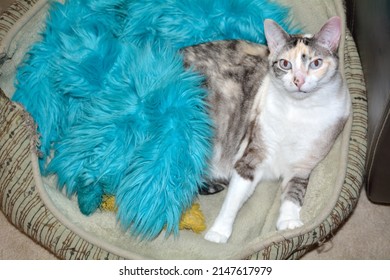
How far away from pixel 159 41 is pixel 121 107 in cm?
37

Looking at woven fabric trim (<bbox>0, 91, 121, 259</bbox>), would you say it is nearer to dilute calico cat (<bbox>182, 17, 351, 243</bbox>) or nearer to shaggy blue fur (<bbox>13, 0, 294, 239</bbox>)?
shaggy blue fur (<bbox>13, 0, 294, 239</bbox>)

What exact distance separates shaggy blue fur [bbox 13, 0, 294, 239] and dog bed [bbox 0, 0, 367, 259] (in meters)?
0.06

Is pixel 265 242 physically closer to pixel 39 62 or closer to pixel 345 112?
pixel 345 112

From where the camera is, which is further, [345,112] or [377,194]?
[377,194]

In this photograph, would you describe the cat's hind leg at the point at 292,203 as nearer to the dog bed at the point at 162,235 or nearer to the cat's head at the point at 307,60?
the dog bed at the point at 162,235

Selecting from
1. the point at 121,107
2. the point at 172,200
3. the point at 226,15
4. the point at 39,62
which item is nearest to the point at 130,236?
the point at 172,200

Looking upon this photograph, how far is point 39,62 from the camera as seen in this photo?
1705mm

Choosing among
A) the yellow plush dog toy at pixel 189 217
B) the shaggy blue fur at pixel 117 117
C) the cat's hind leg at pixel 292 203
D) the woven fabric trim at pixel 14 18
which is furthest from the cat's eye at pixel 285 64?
the woven fabric trim at pixel 14 18

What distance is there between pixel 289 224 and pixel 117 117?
58cm

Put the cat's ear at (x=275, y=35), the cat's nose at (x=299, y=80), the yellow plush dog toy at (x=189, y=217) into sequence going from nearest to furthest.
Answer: the cat's nose at (x=299, y=80), the cat's ear at (x=275, y=35), the yellow plush dog toy at (x=189, y=217)

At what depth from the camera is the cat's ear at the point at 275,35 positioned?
1494 millimetres

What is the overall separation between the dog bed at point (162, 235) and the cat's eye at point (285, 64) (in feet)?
1.04

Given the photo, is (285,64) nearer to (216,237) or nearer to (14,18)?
(216,237)

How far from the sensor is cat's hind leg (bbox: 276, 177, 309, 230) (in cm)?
155
